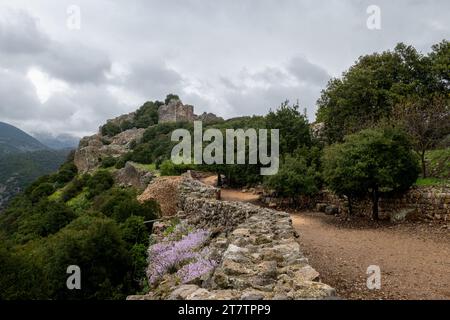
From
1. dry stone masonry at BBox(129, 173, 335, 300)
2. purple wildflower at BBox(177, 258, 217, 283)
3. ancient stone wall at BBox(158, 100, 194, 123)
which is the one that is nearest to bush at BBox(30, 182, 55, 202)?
ancient stone wall at BBox(158, 100, 194, 123)

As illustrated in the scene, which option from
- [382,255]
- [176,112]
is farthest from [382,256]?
[176,112]

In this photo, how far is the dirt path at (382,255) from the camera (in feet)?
25.6

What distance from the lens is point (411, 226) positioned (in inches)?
554

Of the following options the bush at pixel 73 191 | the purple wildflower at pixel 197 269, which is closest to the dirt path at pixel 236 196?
the purple wildflower at pixel 197 269

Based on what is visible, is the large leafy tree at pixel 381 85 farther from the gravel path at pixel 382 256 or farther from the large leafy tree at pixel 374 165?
the gravel path at pixel 382 256

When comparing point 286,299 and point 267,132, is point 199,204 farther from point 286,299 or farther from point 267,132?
point 267,132

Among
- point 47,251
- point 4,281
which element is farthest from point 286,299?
point 47,251

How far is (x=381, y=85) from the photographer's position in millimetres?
26125

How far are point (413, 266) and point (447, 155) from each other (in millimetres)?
11028

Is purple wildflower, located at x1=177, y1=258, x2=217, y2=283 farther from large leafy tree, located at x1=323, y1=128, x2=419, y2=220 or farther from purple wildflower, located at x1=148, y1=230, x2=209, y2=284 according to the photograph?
large leafy tree, located at x1=323, y1=128, x2=419, y2=220

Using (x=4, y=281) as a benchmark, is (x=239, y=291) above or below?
above

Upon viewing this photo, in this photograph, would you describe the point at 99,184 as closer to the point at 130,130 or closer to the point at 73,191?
the point at 73,191

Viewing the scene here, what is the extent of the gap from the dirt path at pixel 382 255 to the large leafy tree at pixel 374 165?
5.15 ft

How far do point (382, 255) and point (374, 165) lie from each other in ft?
18.0
